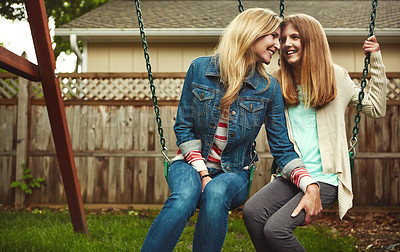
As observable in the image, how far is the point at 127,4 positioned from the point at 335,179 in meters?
7.92

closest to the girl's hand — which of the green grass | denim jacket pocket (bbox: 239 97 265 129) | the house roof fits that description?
denim jacket pocket (bbox: 239 97 265 129)

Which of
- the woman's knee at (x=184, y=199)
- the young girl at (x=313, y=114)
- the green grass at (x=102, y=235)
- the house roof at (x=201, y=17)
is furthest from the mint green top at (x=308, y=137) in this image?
the house roof at (x=201, y=17)

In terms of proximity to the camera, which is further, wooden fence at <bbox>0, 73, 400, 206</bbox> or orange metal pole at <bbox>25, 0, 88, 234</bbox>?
wooden fence at <bbox>0, 73, 400, 206</bbox>

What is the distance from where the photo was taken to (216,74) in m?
2.61

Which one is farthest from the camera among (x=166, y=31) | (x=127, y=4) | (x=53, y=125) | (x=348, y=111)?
(x=127, y=4)

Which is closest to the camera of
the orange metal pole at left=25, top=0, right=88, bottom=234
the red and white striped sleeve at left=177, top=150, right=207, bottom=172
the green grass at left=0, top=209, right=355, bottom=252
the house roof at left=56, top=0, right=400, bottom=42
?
the red and white striped sleeve at left=177, top=150, right=207, bottom=172

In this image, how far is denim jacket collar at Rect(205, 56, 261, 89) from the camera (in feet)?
8.54

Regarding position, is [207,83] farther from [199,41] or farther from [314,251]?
[199,41]

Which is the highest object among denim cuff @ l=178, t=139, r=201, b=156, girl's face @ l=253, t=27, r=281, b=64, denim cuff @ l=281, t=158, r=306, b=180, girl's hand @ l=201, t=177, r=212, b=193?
girl's face @ l=253, t=27, r=281, b=64

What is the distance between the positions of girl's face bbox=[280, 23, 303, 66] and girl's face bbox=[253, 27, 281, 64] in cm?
10

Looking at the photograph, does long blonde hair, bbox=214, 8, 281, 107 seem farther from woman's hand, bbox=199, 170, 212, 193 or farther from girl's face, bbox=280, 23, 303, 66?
woman's hand, bbox=199, 170, 212, 193

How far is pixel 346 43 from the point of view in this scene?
7270 millimetres

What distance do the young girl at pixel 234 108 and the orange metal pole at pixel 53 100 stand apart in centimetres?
139

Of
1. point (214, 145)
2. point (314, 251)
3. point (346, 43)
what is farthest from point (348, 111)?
point (214, 145)
